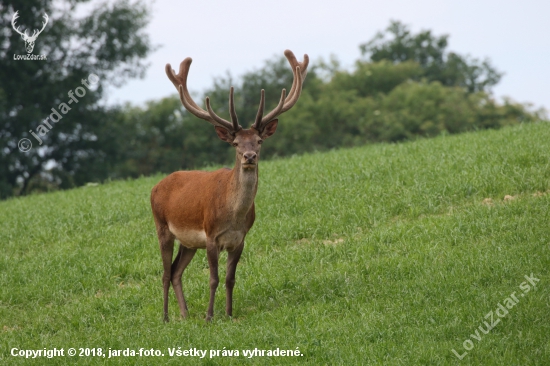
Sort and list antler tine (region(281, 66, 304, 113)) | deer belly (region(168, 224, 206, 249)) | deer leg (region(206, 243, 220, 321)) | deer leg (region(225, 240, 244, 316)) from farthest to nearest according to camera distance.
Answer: antler tine (region(281, 66, 304, 113)), deer belly (region(168, 224, 206, 249)), deer leg (region(225, 240, 244, 316)), deer leg (region(206, 243, 220, 321))

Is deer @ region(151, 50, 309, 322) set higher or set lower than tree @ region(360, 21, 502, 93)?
lower

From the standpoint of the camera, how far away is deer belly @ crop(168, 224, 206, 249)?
A: 10.1 metres

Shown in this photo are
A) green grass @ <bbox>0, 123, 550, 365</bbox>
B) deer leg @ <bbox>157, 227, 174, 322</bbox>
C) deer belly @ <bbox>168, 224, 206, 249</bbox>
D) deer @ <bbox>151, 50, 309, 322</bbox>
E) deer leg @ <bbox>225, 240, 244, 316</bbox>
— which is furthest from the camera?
deer leg @ <bbox>157, 227, 174, 322</bbox>

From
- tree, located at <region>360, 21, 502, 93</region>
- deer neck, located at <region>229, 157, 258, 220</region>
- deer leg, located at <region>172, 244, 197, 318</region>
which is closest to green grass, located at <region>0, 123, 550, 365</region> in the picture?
deer leg, located at <region>172, 244, 197, 318</region>

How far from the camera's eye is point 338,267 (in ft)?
37.5

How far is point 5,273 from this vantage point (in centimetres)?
1340

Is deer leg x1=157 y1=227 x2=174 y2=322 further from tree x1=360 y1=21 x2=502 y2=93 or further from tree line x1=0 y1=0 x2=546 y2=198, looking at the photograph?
tree x1=360 y1=21 x2=502 y2=93

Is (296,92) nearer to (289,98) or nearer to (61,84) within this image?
(289,98)

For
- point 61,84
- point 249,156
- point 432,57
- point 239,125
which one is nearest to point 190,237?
point 249,156

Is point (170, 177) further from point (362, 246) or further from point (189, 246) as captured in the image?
point (362, 246)

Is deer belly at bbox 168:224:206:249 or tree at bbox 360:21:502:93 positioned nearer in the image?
deer belly at bbox 168:224:206:249

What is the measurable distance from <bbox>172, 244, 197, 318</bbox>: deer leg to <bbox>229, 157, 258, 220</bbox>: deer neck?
1.54 m

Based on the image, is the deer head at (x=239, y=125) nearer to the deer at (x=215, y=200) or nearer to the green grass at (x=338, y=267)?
the deer at (x=215, y=200)

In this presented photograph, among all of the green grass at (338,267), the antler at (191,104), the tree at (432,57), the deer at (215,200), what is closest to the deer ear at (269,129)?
the deer at (215,200)
